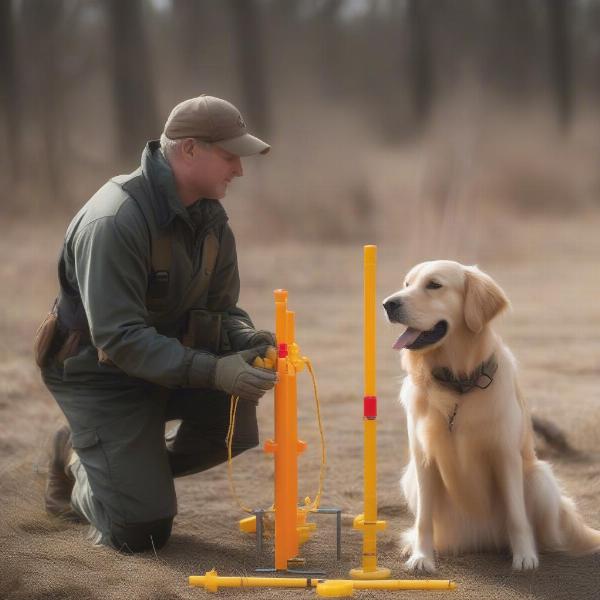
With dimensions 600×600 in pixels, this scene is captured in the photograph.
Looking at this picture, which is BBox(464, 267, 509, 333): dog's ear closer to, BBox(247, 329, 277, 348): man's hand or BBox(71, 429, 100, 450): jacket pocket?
BBox(247, 329, 277, 348): man's hand

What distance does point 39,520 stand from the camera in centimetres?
438

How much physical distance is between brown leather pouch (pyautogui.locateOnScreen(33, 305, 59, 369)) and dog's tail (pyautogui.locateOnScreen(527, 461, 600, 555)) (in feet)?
A: 5.94

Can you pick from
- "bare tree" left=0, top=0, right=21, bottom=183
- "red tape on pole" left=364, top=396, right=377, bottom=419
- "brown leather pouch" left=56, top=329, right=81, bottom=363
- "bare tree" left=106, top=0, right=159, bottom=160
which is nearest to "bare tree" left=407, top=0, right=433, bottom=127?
"bare tree" left=106, top=0, right=159, bottom=160

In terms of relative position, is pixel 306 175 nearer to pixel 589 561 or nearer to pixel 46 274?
pixel 46 274

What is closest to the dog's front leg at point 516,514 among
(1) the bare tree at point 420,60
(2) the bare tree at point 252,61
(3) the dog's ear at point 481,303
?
(3) the dog's ear at point 481,303

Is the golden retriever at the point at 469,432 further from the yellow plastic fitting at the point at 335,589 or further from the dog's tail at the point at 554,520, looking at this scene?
the yellow plastic fitting at the point at 335,589

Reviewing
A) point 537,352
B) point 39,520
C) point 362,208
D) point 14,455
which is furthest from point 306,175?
point 39,520

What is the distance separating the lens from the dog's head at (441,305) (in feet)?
12.3

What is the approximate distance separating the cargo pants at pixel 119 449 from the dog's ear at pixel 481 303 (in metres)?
1.03

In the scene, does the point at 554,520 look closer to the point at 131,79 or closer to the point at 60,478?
the point at 60,478

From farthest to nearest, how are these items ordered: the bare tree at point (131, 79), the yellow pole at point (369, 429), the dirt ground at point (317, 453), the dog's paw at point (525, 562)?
the bare tree at point (131, 79), the dog's paw at point (525, 562), the dirt ground at point (317, 453), the yellow pole at point (369, 429)

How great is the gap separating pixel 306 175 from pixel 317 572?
529 inches

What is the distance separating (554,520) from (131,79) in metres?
14.0

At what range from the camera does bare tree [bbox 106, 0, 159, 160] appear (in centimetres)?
1653
